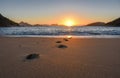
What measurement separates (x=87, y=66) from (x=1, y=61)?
7.41 feet

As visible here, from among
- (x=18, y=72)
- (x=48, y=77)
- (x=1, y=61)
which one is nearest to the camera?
(x=48, y=77)

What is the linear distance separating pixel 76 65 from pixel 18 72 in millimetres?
1466

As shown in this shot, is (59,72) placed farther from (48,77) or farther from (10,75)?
(10,75)

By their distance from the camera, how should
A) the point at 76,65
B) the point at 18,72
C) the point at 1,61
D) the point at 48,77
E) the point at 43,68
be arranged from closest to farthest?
the point at 48,77 < the point at 18,72 < the point at 43,68 < the point at 76,65 < the point at 1,61

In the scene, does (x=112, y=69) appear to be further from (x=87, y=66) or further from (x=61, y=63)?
(x=61, y=63)

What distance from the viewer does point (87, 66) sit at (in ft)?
17.6

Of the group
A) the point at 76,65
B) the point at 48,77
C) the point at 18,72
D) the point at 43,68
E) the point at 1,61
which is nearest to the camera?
the point at 48,77

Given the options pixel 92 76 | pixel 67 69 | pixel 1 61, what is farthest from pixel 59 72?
pixel 1 61

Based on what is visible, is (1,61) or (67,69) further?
(1,61)

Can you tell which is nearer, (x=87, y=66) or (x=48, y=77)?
(x=48, y=77)

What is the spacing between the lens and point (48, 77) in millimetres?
4402

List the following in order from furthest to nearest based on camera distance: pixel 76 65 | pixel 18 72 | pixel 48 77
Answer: pixel 76 65, pixel 18 72, pixel 48 77

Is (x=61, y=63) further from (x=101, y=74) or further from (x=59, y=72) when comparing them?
(x=101, y=74)

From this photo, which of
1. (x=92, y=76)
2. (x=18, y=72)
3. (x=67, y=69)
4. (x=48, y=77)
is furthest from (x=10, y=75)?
(x=92, y=76)
